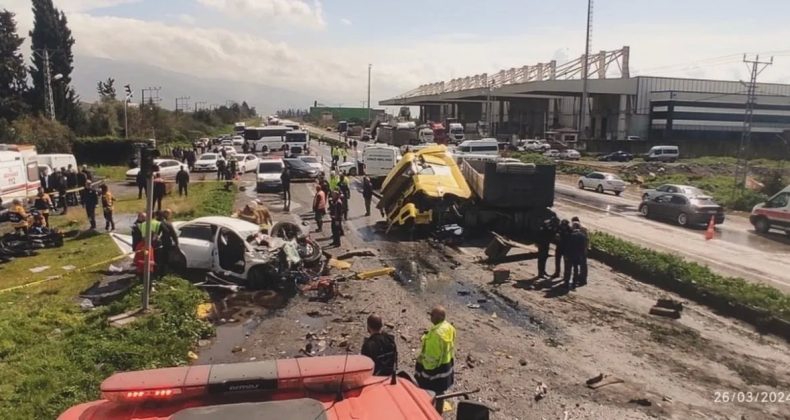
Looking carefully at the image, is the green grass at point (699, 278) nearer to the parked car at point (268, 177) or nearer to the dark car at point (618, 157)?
the parked car at point (268, 177)

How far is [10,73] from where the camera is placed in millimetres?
55156

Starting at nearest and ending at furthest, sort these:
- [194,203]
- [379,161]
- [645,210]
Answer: [194,203], [645,210], [379,161]

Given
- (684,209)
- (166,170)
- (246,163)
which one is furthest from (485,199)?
(246,163)

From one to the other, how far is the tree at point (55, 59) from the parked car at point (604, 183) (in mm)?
48172

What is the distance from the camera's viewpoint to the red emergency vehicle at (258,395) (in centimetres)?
304

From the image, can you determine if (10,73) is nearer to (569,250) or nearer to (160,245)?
(160,245)

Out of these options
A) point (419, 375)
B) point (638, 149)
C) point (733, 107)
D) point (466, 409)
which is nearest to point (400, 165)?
point (419, 375)

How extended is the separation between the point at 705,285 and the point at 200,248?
12034 millimetres

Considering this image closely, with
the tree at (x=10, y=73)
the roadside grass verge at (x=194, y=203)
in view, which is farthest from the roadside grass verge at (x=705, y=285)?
the tree at (x=10, y=73)

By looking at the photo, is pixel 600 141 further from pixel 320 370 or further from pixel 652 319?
pixel 320 370

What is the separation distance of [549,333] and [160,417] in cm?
939

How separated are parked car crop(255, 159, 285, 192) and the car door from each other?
17745mm

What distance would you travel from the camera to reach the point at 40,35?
62.2 meters

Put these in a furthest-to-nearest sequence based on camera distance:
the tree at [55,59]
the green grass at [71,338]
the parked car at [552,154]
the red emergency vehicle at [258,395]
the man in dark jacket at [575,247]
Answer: the parked car at [552,154], the tree at [55,59], the man in dark jacket at [575,247], the green grass at [71,338], the red emergency vehicle at [258,395]
